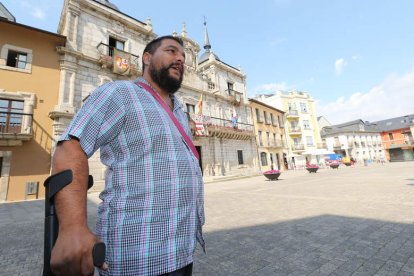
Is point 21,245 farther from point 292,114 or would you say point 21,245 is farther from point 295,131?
point 292,114

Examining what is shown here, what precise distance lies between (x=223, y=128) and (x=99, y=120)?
19.3 meters

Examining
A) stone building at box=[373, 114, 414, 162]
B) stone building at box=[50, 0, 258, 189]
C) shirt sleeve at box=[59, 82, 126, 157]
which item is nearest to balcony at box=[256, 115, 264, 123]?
stone building at box=[50, 0, 258, 189]

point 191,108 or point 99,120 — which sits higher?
point 191,108

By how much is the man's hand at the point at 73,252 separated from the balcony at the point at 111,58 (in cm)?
1518

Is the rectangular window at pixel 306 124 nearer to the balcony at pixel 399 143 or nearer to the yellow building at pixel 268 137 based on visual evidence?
the yellow building at pixel 268 137

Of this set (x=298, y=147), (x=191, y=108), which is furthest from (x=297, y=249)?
(x=298, y=147)

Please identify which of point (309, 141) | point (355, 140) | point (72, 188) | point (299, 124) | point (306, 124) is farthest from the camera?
point (355, 140)

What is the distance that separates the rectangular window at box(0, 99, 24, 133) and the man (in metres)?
12.6

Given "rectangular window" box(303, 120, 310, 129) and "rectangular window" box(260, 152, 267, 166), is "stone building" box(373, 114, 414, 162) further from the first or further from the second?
"rectangular window" box(260, 152, 267, 166)

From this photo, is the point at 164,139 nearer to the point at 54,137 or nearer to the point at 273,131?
the point at 54,137

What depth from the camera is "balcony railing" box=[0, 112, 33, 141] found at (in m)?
10.2

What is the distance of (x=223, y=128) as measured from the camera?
66.4 feet

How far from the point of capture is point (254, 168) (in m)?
24.0

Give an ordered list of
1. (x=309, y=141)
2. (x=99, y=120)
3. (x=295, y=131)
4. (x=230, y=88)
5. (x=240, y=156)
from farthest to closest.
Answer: (x=309, y=141), (x=295, y=131), (x=230, y=88), (x=240, y=156), (x=99, y=120)
